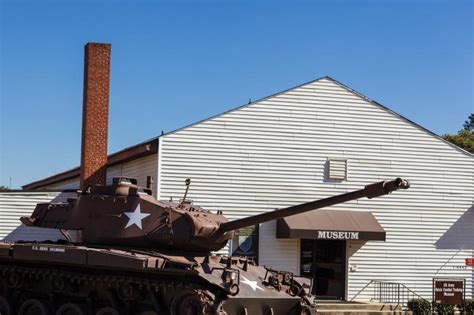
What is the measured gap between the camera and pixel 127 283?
42.6ft

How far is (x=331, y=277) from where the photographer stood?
22781mm

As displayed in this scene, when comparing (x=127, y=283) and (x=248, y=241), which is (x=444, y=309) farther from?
(x=127, y=283)

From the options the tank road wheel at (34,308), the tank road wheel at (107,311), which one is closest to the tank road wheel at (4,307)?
the tank road wheel at (34,308)

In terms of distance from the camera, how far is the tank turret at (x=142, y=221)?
44.7ft

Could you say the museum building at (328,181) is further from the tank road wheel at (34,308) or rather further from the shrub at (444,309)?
the tank road wheel at (34,308)

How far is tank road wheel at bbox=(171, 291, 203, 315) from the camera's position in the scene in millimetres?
11867

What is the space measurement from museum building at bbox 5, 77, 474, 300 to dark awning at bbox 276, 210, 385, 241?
29 millimetres

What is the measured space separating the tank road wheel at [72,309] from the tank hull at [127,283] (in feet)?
0.17

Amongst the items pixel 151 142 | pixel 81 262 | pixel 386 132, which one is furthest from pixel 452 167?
pixel 81 262

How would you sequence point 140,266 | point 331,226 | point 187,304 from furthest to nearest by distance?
point 331,226 → point 140,266 → point 187,304

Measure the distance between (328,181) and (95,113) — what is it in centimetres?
719

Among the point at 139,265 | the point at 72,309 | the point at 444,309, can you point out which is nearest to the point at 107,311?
the point at 72,309

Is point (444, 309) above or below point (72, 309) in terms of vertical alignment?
below

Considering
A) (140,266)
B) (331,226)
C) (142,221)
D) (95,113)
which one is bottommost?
(140,266)
